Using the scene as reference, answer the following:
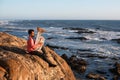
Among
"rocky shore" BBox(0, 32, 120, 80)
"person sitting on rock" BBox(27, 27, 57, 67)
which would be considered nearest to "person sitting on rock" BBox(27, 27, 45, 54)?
"person sitting on rock" BBox(27, 27, 57, 67)

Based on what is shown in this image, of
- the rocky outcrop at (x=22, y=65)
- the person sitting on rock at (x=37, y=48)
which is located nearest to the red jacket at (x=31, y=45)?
the person sitting on rock at (x=37, y=48)

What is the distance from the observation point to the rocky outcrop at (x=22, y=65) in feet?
26.2

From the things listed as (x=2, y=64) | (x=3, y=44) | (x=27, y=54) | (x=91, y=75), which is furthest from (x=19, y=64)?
(x=91, y=75)

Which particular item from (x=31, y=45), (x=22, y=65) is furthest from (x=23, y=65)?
(x=31, y=45)

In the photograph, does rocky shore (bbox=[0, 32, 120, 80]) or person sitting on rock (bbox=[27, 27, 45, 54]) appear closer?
rocky shore (bbox=[0, 32, 120, 80])

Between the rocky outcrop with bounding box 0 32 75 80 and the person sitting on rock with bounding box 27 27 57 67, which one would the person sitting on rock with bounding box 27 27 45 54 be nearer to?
the person sitting on rock with bounding box 27 27 57 67

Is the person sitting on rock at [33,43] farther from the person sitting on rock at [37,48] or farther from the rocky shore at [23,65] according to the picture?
the rocky shore at [23,65]

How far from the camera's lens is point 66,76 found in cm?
1097

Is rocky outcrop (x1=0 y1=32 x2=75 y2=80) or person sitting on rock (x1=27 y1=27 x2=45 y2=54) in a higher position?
person sitting on rock (x1=27 y1=27 x2=45 y2=54)

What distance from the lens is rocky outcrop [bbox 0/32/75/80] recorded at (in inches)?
314

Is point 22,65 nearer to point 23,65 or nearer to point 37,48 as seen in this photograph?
point 23,65

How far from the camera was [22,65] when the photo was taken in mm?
8398

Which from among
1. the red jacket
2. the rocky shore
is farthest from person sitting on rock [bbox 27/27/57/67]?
the rocky shore

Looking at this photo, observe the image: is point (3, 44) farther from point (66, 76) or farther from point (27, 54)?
point (66, 76)
